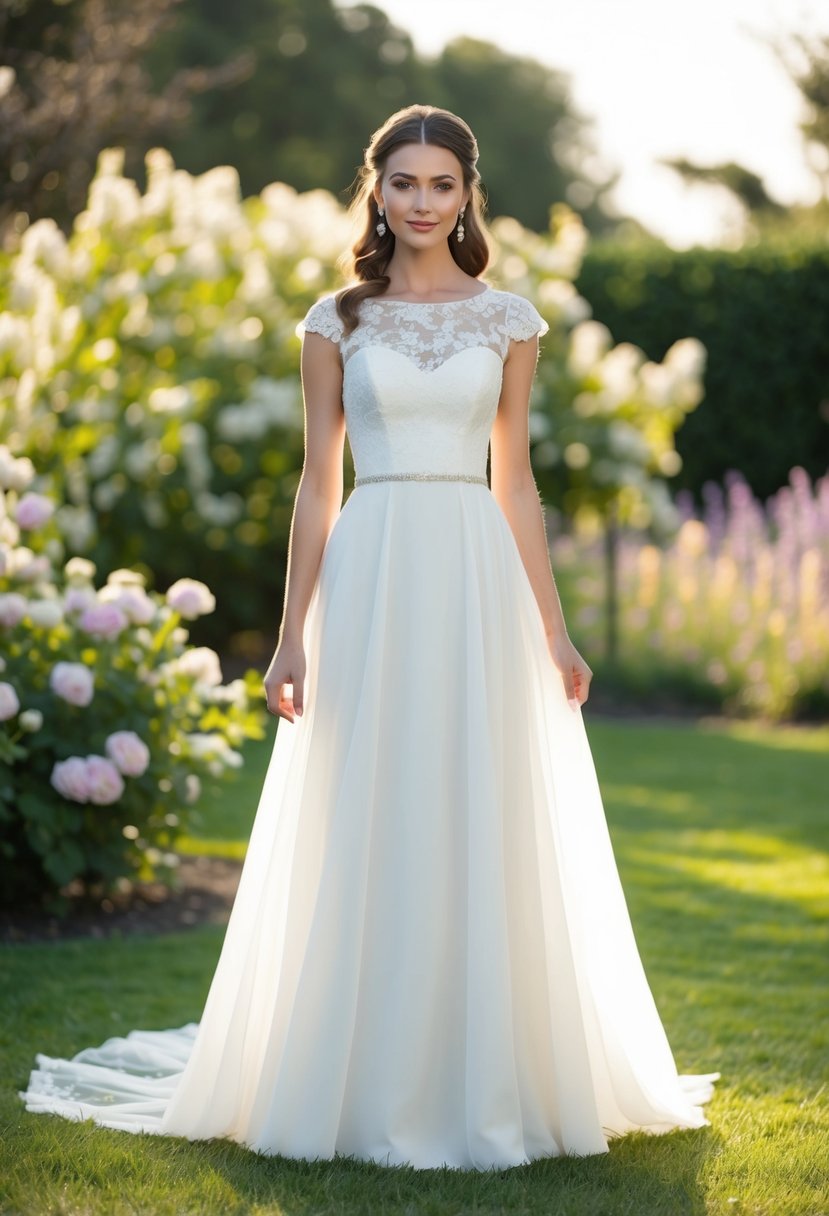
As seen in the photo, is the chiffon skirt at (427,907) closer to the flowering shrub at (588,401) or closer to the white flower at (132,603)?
the white flower at (132,603)

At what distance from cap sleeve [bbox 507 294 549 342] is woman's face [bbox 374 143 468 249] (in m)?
0.22

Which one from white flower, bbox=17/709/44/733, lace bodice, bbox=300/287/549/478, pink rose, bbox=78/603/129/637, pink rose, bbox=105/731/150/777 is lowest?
pink rose, bbox=105/731/150/777

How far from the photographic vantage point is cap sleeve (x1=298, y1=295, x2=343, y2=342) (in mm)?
3463

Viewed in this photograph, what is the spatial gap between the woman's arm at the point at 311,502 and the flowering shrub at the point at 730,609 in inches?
310

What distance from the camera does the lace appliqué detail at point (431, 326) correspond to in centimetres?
341

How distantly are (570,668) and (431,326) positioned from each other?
0.80 metres

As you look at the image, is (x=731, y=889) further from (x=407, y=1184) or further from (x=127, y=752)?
(x=407, y=1184)

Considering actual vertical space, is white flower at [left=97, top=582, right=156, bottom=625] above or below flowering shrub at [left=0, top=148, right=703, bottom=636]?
below

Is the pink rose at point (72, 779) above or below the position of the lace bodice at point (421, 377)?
below

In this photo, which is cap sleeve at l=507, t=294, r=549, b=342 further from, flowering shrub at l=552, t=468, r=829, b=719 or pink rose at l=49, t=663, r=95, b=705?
flowering shrub at l=552, t=468, r=829, b=719

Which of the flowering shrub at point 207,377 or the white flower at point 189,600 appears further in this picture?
the flowering shrub at point 207,377

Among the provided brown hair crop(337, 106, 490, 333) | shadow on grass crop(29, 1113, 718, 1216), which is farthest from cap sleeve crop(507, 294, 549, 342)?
shadow on grass crop(29, 1113, 718, 1216)

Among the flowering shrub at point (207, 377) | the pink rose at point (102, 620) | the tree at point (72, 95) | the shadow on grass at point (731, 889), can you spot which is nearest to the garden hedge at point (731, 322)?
the flowering shrub at point (207, 377)

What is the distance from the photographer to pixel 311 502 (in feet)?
11.4
